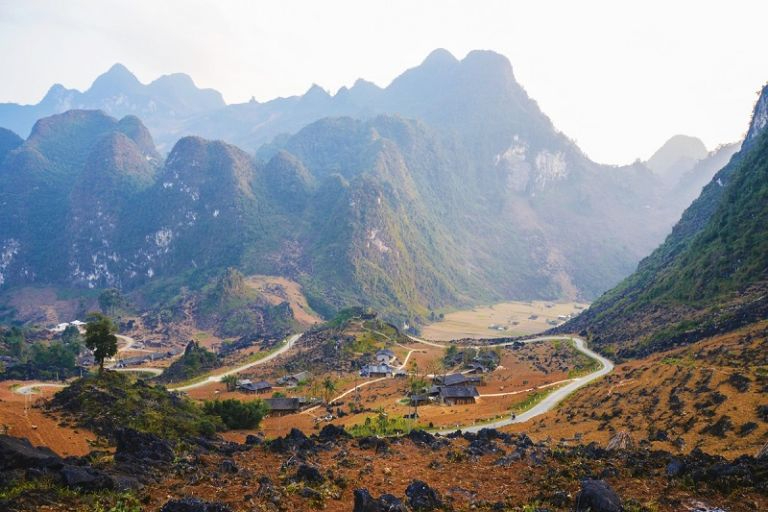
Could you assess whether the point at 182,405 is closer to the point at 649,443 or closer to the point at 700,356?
the point at 649,443

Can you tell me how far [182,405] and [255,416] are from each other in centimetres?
715

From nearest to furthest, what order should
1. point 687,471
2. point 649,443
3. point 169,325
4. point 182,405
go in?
point 687,471 < point 649,443 < point 182,405 < point 169,325

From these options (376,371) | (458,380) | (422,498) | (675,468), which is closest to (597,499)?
(675,468)

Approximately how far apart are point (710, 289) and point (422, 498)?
85.3m

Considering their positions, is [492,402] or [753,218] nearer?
[492,402]

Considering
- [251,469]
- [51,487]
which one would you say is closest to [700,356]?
[251,469]

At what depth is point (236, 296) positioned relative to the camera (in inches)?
6860

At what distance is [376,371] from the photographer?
9319 cm

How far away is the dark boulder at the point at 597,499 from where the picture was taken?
17281 mm

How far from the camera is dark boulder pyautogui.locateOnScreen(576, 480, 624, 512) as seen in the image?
17281mm

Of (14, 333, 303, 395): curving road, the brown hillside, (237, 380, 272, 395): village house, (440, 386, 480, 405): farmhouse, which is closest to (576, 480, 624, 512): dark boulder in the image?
the brown hillside

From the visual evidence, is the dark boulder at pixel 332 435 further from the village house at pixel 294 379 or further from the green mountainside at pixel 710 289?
the village house at pixel 294 379

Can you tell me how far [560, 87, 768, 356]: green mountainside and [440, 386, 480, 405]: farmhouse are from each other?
2804 cm

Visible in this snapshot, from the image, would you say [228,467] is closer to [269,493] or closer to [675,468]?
[269,493]
